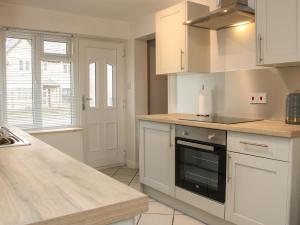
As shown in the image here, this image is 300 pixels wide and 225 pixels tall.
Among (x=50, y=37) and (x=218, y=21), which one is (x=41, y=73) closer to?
(x=50, y=37)

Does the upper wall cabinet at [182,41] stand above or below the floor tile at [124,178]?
above

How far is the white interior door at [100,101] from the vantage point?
4250 millimetres

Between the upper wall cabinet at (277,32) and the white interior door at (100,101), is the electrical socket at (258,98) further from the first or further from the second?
the white interior door at (100,101)

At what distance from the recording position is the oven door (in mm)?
2269

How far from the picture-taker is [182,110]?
11.4ft

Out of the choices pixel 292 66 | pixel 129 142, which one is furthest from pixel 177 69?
pixel 129 142

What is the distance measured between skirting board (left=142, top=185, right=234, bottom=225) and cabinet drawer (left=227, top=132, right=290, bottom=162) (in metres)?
0.67

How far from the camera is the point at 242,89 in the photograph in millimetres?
2758

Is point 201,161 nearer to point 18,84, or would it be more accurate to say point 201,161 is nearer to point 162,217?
point 162,217

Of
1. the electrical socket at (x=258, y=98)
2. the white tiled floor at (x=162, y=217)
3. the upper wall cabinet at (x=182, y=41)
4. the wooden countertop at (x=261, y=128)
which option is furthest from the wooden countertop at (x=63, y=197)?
the upper wall cabinet at (x=182, y=41)

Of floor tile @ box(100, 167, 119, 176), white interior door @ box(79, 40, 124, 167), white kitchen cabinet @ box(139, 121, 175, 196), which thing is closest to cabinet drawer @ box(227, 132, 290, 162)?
white kitchen cabinet @ box(139, 121, 175, 196)

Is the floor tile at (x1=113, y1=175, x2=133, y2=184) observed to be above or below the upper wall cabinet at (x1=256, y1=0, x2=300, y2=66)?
below

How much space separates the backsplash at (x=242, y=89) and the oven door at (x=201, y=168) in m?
0.64

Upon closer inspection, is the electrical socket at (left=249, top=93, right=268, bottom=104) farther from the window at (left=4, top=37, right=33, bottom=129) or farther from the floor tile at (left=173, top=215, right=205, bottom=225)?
the window at (left=4, top=37, right=33, bottom=129)
